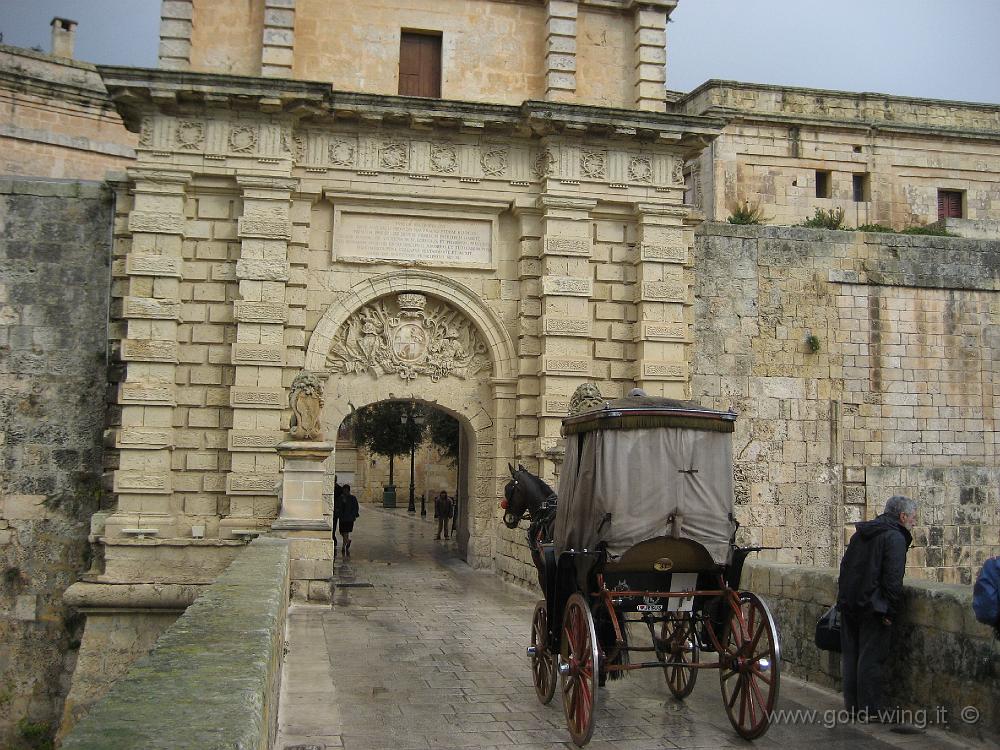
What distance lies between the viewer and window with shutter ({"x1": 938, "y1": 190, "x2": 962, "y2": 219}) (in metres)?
21.9

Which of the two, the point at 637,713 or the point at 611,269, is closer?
the point at 637,713

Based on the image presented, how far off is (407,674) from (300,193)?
7943mm

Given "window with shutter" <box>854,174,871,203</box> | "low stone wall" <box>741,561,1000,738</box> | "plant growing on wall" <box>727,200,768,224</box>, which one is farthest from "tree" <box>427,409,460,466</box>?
"low stone wall" <box>741,561,1000,738</box>

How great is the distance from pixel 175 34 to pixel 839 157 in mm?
14599

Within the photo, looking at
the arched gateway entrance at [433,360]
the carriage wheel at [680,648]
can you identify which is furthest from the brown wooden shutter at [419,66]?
the carriage wheel at [680,648]

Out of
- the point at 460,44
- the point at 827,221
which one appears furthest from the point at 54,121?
the point at 827,221

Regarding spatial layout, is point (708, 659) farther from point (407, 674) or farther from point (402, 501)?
point (402, 501)

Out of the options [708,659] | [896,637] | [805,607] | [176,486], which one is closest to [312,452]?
[176,486]


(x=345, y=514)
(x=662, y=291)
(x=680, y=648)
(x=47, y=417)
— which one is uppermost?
(x=662, y=291)

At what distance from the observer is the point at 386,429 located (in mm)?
30875

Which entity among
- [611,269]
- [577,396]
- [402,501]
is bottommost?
[402,501]

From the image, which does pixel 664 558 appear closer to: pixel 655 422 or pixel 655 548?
pixel 655 548

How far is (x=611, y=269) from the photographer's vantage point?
46.5 ft

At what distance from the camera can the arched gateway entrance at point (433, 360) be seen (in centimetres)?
1368
